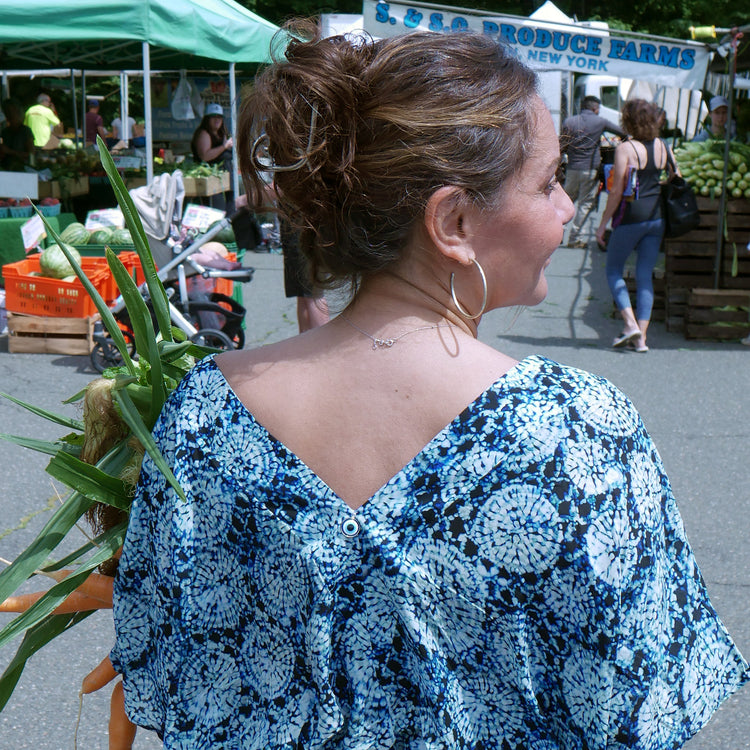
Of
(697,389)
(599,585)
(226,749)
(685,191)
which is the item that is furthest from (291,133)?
(685,191)

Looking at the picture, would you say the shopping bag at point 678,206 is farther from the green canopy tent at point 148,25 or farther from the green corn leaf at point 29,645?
the green corn leaf at point 29,645

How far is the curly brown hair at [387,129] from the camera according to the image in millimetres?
1090

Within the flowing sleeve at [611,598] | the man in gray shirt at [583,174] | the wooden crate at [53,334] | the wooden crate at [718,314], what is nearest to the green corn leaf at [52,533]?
the flowing sleeve at [611,598]

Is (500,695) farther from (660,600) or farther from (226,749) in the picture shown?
(226,749)

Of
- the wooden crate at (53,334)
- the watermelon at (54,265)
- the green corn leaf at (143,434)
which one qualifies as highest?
the green corn leaf at (143,434)

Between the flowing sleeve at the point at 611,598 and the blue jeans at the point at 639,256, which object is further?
the blue jeans at the point at 639,256

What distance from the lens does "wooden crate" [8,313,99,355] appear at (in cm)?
667

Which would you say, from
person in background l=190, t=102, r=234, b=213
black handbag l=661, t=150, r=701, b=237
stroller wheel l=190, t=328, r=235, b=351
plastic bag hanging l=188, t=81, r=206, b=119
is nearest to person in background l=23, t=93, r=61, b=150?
plastic bag hanging l=188, t=81, r=206, b=119

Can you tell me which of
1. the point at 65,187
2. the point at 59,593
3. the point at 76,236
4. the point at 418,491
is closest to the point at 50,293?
the point at 76,236

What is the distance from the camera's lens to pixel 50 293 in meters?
6.62

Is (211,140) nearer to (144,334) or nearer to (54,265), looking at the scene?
(54,265)

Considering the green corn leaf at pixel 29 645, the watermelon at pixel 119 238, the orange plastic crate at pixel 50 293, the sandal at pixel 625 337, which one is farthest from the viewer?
the watermelon at pixel 119 238

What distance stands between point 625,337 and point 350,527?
6457 millimetres

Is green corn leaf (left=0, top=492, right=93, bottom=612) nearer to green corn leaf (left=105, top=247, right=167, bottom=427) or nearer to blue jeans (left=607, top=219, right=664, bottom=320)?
green corn leaf (left=105, top=247, right=167, bottom=427)
